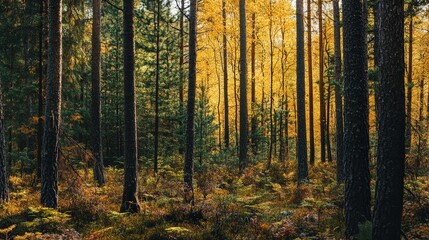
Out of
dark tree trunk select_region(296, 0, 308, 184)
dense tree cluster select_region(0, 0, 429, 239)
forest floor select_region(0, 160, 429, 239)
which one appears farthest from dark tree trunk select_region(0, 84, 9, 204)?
dark tree trunk select_region(296, 0, 308, 184)

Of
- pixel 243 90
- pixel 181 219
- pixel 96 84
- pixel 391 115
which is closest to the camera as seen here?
pixel 391 115

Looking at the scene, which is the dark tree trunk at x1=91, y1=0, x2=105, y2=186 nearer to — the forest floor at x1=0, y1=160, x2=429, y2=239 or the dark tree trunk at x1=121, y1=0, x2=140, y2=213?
the forest floor at x1=0, y1=160, x2=429, y2=239

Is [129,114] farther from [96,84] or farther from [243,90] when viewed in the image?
[243,90]

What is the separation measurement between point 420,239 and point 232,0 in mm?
19530

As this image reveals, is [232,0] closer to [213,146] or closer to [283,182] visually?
[213,146]

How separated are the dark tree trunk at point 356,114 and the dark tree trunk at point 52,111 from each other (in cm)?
683

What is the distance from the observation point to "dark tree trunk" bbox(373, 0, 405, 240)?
4.79 metres

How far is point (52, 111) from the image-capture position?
860cm

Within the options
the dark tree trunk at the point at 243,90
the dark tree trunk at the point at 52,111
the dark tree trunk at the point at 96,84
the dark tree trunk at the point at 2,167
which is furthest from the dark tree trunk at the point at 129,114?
the dark tree trunk at the point at 243,90

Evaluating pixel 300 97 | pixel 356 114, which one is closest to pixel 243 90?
pixel 300 97

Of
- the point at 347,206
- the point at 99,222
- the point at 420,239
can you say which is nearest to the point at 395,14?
the point at 347,206

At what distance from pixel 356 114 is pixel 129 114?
551 cm

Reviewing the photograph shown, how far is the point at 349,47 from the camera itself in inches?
239

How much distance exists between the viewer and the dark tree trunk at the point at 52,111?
8.56m
